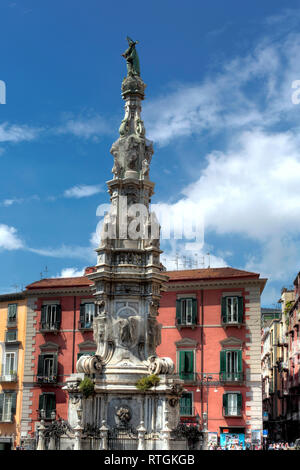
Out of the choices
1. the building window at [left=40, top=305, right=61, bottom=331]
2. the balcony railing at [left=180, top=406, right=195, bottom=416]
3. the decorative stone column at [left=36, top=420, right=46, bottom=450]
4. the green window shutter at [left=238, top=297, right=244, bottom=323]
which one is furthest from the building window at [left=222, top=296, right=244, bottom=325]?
the decorative stone column at [left=36, top=420, right=46, bottom=450]

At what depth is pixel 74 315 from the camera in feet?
171

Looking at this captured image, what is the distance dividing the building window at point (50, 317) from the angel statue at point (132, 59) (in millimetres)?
23138

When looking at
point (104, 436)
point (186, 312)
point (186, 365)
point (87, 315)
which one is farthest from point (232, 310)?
point (104, 436)

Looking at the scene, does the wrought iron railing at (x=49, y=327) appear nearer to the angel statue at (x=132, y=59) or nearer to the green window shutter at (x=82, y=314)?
the green window shutter at (x=82, y=314)

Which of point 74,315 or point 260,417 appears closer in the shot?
point 260,417

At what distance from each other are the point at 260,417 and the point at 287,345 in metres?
18.6

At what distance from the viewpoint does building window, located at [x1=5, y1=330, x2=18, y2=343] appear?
175 feet

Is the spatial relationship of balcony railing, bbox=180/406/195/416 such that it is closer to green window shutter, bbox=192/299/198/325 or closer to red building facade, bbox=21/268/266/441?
red building facade, bbox=21/268/266/441

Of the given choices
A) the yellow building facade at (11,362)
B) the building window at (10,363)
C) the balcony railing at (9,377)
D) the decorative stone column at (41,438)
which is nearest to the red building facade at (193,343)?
the yellow building facade at (11,362)

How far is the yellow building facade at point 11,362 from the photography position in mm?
51312

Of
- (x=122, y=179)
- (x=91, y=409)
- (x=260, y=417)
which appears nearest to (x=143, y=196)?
(x=122, y=179)

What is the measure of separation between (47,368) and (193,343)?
11.6 metres
